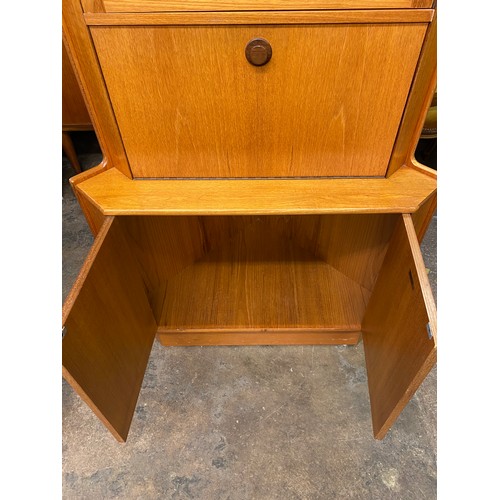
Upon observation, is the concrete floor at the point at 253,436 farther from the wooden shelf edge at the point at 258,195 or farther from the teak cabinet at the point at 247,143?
the wooden shelf edge at the point at 258,195

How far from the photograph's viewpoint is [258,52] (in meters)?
0.65

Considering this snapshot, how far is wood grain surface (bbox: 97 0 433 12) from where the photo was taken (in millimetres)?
611

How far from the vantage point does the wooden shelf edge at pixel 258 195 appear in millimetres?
766

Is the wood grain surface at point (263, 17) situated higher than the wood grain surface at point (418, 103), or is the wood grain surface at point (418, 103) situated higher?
the wood grain surface at point (263, 17)

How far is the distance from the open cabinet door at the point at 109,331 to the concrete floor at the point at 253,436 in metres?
0.11

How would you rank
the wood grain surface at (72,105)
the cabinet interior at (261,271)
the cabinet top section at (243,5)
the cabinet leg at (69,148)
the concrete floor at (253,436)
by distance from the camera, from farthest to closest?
1. the cabinet leg at (69,148)
2. the wood grain surface at (72,105)
3. the cabinet interior at (261,271)
4. the concrete floor at (253,436)
5. the cabinet top section at (243,5)

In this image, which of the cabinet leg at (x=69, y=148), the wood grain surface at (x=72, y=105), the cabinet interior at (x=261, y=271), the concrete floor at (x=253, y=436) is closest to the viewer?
the concrete floor at (x=253, y=436)

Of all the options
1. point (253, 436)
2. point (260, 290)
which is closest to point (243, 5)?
point (260, 290)

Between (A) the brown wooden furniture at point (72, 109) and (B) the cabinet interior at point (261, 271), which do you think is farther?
(A) the brown wooden furniture at point (72, 109)

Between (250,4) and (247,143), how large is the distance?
0.79 feet

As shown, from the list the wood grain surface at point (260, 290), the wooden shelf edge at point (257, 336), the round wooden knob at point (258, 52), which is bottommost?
the wooden shelf edge at point (257, 336)

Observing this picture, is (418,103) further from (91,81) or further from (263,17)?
(91,81)

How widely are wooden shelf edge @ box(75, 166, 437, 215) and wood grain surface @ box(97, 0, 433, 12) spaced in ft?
1.05

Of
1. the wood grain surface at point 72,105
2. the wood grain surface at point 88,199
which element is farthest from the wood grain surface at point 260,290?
the wood grain surface at point 72,105
